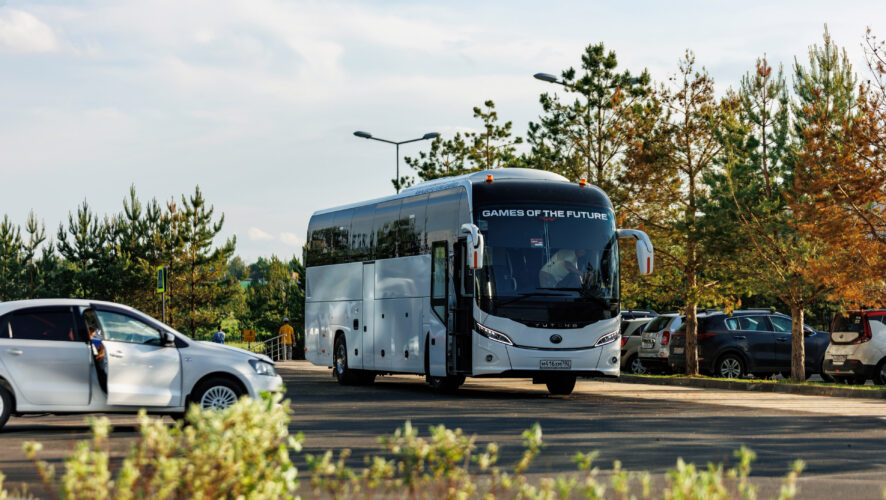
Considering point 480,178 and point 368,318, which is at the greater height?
point 480,178

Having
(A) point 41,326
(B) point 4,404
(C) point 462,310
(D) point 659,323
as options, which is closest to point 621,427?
(C) point 462,310

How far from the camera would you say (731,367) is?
1092 inches

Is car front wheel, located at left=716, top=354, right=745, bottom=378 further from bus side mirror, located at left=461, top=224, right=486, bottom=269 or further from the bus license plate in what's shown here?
bus side mirror, located at left=461, top=224, right=486, bottom=269

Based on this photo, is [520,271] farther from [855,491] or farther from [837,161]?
[855,491]

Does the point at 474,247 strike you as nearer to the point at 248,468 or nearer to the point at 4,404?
the point at 4,404

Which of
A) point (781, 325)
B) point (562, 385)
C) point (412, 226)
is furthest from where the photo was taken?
point (781, 325)

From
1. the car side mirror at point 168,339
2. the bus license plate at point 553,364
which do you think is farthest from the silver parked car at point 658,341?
the car side mirror at point 168,339

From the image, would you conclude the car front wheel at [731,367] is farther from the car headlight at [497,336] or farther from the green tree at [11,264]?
the green tree at [11,264]

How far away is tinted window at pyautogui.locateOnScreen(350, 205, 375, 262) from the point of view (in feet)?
83.0

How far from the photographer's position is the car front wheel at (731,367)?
2762 centimetres

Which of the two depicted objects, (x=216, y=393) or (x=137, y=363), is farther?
(x=216, y=393)

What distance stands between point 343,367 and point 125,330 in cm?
1239

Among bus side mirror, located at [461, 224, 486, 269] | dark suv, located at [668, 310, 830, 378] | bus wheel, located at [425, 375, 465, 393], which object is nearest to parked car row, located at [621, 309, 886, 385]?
dark suv, located at [668, 310, 830, 378]

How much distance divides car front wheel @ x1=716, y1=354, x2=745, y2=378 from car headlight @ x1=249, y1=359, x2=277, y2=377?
15.2 metres
